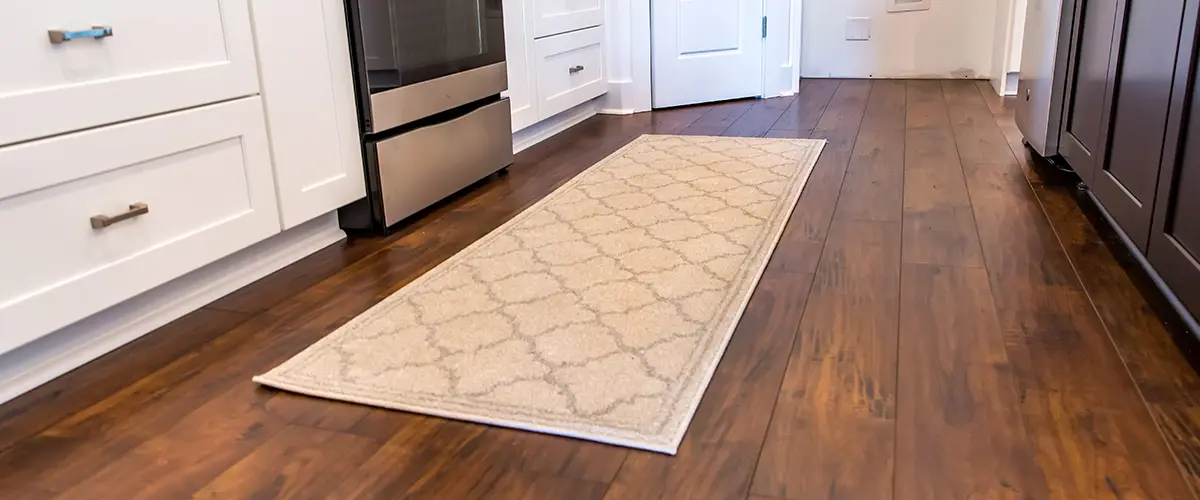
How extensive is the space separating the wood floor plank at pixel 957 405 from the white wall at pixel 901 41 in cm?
338

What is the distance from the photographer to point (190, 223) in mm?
1757

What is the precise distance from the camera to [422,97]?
2389 mm

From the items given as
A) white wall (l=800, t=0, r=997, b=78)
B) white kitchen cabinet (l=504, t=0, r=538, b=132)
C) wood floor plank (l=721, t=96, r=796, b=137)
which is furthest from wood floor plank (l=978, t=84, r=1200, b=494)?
white wall (l=800, t=0, r=997, b=78)

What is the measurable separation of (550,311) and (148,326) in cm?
80

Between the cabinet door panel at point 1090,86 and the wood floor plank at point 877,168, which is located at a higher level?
the cabinet door panel at point 1090,86

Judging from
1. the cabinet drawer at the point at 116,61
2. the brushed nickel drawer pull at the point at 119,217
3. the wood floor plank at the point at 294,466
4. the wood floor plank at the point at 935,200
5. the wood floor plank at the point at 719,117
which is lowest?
the wood floor plank at the point at 294,466

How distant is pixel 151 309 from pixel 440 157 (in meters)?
0.96

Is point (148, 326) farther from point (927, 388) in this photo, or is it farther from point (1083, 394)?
point (1083, 394)

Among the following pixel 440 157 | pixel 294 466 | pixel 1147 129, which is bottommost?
pixel 294 466

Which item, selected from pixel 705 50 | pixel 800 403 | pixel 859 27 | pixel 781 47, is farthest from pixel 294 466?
pixel 859 27

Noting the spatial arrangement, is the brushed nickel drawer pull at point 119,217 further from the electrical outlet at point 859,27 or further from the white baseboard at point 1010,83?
the electrical outlet at point 859,27

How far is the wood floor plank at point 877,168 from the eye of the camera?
2.39 m

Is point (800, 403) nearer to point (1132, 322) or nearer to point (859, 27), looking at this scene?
point (1132, 322)

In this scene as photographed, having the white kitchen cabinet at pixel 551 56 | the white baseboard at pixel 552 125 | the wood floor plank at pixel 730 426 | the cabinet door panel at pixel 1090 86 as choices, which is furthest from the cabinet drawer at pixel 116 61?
the cabinet door panel at pixel 1090 86
